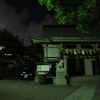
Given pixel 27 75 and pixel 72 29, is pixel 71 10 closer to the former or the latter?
pixel 72 29

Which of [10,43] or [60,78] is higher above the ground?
[10,43]

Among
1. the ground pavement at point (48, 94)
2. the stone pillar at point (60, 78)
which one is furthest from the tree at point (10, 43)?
the ground pavement at point (48, 94)

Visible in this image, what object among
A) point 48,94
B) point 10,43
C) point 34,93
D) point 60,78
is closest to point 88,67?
point 60,78

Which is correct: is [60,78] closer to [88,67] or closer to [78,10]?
[88,67]

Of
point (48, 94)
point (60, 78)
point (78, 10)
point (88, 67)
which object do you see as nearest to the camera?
point (48, 94)

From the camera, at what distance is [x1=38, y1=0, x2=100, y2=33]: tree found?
7631 mm

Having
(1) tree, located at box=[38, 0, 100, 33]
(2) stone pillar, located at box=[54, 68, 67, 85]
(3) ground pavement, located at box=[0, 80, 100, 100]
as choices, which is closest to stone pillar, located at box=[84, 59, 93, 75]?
(2) stone pillar, located at box=[54, 68, 67, 85]

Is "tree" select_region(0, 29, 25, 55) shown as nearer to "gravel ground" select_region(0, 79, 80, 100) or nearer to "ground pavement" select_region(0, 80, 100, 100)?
"gravel ground" select_region(0, 79, 80, 100)

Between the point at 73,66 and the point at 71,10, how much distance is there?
395 inches

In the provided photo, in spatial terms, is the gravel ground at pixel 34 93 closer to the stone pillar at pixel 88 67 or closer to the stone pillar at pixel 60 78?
the stone pillar at pixel 60 78

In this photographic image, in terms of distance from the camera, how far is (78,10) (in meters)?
7.96

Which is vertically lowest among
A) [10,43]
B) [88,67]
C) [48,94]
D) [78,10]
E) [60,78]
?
[48,94]

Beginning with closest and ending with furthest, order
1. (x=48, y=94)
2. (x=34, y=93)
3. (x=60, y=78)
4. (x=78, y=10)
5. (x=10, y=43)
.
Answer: (x=48, y=94), (x=34, y=93), (x=78, y=10), (x=60, y=78), (x=10, y=43)

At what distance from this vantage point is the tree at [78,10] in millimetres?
7631
